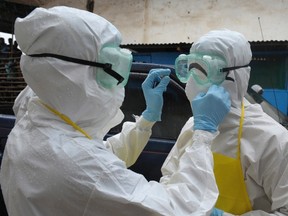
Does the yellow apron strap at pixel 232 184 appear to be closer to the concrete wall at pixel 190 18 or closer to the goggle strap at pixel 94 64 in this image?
the goggle strap at pixel 94 64

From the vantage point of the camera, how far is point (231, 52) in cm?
202

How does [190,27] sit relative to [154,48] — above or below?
above

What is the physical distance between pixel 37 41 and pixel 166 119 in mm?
2083

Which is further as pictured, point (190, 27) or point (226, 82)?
point (190, 27)

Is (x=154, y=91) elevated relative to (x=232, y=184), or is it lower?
elevated

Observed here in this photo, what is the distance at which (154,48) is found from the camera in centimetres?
880

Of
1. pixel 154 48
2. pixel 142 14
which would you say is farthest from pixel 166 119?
pixel 142 14

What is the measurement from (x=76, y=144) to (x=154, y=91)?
2.89 feet

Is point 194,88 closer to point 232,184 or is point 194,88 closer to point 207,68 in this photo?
point 207,68

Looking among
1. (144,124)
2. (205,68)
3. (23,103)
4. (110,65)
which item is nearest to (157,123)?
(144,124)

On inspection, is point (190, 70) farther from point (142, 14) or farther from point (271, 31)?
point (142, 14)

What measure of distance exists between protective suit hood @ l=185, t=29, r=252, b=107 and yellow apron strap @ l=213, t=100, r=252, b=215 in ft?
0.48

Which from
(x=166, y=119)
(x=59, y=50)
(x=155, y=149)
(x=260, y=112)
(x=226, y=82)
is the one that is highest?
(x=59, y=50)

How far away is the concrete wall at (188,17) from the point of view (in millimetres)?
8133
